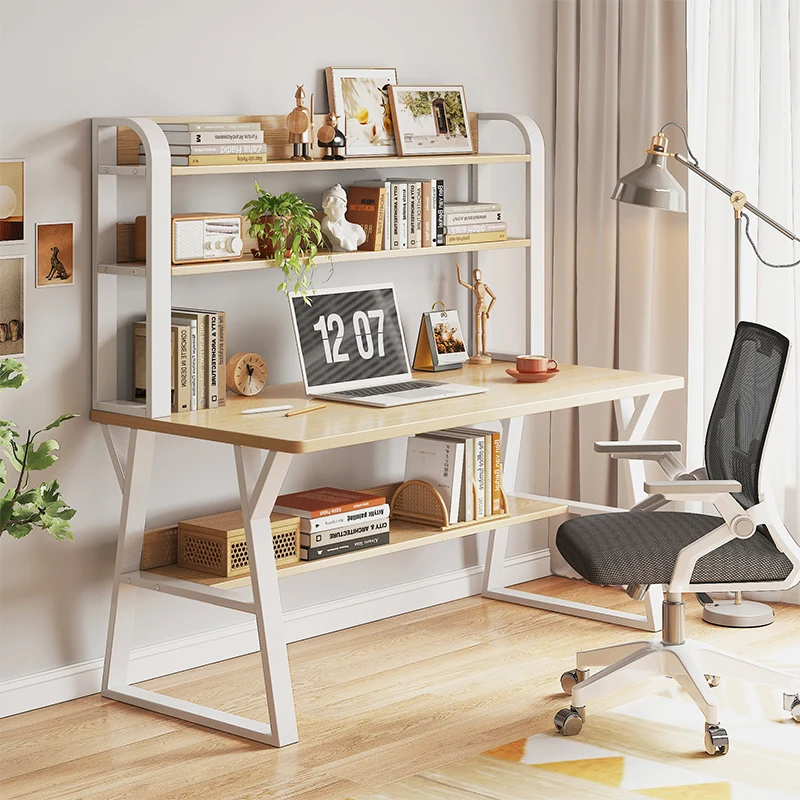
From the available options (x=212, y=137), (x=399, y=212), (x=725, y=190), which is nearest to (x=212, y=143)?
(x=212, y=137)

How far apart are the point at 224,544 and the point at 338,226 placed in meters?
0.95

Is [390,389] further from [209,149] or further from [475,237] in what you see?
[209,149]

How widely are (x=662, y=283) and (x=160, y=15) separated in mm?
1906

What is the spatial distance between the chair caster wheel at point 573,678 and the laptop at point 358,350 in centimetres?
80

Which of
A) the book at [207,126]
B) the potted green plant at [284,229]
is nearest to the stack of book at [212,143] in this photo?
the book at [207,126]

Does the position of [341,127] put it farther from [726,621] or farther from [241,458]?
[726,621]

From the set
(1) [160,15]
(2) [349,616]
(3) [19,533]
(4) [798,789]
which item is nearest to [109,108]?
(1) [160,15]

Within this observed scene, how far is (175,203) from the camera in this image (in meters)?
3.68

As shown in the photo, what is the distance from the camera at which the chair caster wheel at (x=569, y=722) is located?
3275mm

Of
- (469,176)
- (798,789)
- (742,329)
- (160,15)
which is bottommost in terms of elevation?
(798,789)

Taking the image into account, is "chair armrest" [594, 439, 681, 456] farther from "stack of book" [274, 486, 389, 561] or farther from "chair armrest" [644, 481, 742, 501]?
"stack of book" [274, 486, 389, 561]

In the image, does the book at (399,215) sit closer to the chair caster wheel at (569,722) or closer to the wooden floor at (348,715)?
the wooden floor at (348,715)

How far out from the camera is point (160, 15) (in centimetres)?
360

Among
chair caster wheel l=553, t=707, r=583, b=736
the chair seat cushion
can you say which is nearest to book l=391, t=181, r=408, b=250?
the chair seat cushion
